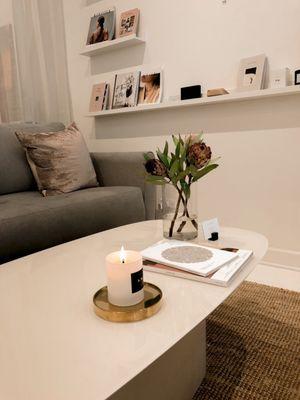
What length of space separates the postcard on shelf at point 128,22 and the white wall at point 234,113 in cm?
5

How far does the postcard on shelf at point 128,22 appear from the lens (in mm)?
2285

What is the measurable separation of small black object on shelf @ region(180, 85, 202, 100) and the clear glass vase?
1117 millimetres

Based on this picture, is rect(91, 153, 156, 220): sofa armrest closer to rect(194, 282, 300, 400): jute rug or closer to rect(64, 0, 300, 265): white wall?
rect(64, 0, 300, 265): white wall

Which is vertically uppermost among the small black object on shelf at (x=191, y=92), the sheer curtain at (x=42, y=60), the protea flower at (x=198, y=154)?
the sheer curtain at (x=42, y=60)

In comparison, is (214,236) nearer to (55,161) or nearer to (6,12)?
(55,161)

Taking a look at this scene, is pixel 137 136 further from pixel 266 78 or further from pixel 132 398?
pixel 132 398

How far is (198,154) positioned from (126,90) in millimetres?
1580

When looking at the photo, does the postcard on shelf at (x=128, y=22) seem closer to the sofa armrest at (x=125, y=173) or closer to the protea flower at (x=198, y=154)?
the sofa armrest at (x=125, y=173)

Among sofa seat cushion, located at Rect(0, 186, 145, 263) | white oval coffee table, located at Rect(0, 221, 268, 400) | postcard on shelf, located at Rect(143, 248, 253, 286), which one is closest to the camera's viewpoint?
white oval coffee table, located at Rect(0, 221, 268, 400)

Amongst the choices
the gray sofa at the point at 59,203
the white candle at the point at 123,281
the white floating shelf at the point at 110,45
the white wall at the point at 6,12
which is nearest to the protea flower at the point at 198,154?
the white candle at the point at 123,281

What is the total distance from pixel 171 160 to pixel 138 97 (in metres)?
1.45

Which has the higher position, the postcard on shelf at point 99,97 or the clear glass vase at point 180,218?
the postcard on shelf at point 99,97

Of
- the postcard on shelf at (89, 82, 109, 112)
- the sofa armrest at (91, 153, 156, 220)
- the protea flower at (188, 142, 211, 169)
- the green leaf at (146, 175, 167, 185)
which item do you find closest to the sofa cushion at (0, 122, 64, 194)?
the sofa armrest at (91, 153, 156, 220)

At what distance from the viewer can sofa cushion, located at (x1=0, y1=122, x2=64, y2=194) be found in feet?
6.00
